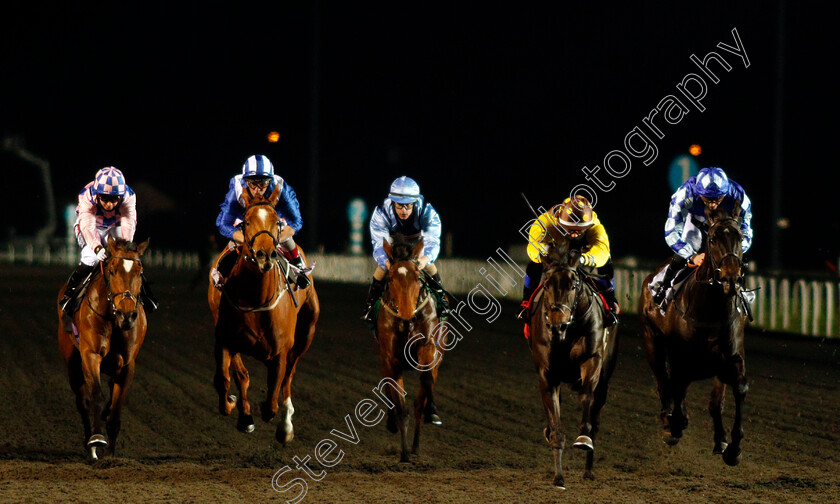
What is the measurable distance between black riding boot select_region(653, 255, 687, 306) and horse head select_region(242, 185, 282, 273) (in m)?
3.20

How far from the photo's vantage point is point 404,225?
8.71 m

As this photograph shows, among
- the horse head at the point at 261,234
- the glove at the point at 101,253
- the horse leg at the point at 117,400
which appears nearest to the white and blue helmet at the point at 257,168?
the horse head at the point at 261,234

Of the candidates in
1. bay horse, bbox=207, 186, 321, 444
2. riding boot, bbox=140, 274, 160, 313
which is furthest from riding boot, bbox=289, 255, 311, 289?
riding boot, bbox=140, 274, 160, 313

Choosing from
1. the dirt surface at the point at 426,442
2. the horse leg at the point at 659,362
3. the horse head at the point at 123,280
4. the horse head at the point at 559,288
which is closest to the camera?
the dirt surface at the point at 426,442

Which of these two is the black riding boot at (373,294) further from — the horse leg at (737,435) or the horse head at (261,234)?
the horse leg at (737,435)

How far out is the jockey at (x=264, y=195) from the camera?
854cm

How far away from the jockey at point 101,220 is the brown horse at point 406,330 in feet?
6.08

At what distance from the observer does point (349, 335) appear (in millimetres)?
17359

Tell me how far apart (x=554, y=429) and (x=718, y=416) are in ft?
5.66

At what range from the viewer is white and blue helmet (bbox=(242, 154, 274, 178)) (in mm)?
8516

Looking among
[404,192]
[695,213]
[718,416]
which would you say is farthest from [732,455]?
[404,192]

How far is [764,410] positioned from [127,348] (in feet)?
20.6

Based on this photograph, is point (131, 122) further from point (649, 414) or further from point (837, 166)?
point (649, 414)

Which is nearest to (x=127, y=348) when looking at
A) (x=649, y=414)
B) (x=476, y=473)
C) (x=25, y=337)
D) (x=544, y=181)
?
(x=476, y=473)
